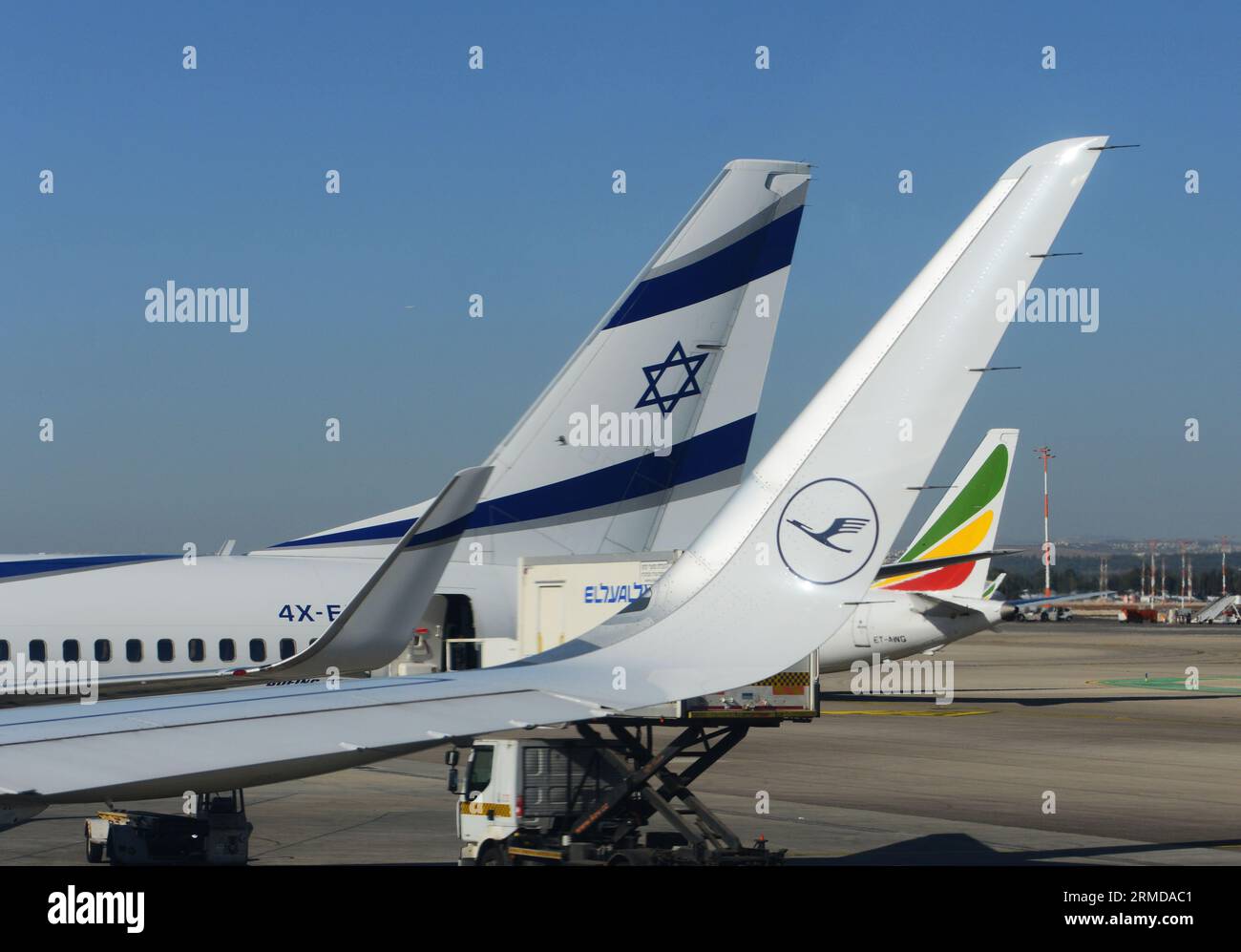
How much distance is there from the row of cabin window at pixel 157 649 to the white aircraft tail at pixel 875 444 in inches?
636

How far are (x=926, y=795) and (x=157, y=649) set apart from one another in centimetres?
1280

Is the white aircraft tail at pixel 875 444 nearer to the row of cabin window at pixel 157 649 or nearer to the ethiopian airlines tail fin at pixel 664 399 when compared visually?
the ethiopian airlines tail fin at pixel 664 399

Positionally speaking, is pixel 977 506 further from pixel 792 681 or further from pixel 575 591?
pixel 792 681

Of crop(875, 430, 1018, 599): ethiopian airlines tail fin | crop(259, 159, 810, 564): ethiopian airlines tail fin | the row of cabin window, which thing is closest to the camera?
→ crop(259, 159, 810, 564): ethiopian airlines tail fin

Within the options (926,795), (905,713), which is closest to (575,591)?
(926,795)

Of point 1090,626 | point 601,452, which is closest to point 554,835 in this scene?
point 601,452

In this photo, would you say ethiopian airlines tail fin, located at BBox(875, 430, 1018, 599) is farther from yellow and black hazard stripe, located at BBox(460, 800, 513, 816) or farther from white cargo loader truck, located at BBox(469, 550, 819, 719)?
yellow and black hazard stripe, located at BBox(460, 800, 513, 816)

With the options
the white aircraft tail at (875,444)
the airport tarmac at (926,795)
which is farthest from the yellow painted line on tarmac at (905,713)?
the white aircraft tail at (875,444)

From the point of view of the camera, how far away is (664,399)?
20.7 m

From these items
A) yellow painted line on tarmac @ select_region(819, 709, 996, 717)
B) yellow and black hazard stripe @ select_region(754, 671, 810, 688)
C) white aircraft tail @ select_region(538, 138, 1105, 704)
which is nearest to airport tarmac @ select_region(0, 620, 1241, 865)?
yellow painted line on tarmac @ select_region(819, 709, 996, 717)

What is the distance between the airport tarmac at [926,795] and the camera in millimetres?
18547

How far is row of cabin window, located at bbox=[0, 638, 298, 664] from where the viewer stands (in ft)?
69.5

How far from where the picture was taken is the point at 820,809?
2255 centimetres
